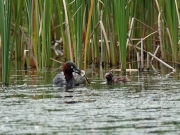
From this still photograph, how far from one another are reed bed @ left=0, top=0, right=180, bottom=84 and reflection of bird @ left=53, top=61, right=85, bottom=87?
291 millimetres

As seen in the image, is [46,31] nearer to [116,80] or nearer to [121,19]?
[121,19]

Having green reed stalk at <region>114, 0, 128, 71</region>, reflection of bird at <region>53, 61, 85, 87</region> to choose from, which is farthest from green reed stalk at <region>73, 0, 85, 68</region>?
green reed stalk at <region>114, 0, 128, 71</region>

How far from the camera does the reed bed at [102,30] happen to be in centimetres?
1391

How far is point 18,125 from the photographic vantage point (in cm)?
801

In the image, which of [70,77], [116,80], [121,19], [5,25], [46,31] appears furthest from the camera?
[46,31]

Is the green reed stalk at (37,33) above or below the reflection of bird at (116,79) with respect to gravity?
above

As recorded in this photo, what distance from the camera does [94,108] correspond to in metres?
9.27

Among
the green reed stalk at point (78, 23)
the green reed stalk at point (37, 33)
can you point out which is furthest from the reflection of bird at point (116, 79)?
the green reed stalk at point (37, 33)

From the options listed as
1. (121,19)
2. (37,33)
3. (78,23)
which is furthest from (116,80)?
(37,33)

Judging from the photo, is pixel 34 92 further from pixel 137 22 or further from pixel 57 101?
pixel 137 22

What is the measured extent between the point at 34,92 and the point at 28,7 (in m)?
2.96

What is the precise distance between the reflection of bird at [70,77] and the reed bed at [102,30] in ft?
0.96

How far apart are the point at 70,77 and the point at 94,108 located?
15.8ft

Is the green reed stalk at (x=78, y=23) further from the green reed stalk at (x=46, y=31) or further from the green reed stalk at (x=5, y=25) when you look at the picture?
the green reed stalk at (x=5, y=25)
